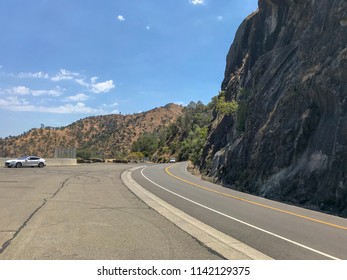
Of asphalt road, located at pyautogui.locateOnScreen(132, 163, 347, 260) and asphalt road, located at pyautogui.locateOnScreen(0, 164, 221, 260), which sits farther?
asphalt road, located at pyautogui.locateOnScreen(132, 163, 347, 260)

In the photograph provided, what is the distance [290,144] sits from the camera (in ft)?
77.9

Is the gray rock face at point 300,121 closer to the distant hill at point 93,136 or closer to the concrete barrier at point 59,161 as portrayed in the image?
the concrete barrier at point 59,161

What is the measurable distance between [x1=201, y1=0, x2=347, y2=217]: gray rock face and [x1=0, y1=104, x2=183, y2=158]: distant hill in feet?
243

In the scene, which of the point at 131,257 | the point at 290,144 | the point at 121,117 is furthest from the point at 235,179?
the point at 121,117

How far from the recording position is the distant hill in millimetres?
116250

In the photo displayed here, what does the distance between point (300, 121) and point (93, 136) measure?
117 metres

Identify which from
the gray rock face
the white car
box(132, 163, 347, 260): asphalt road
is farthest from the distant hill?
box(132, 163, 347, 260): asphalt road

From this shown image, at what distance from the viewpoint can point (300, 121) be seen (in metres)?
23.7

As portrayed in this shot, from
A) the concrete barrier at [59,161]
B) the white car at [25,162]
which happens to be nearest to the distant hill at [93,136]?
the concrete barrier at [59,161]

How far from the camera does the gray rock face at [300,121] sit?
19000 mm

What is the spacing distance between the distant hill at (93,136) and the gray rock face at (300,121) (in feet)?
243

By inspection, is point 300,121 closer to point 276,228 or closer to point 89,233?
point 276,228

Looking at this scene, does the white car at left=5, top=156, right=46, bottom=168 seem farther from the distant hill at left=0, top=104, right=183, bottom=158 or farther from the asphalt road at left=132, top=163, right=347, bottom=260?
the distant hill at left=0, top=104, right=183, bottom=158

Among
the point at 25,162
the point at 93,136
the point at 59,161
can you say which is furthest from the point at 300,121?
the point at 93,136
